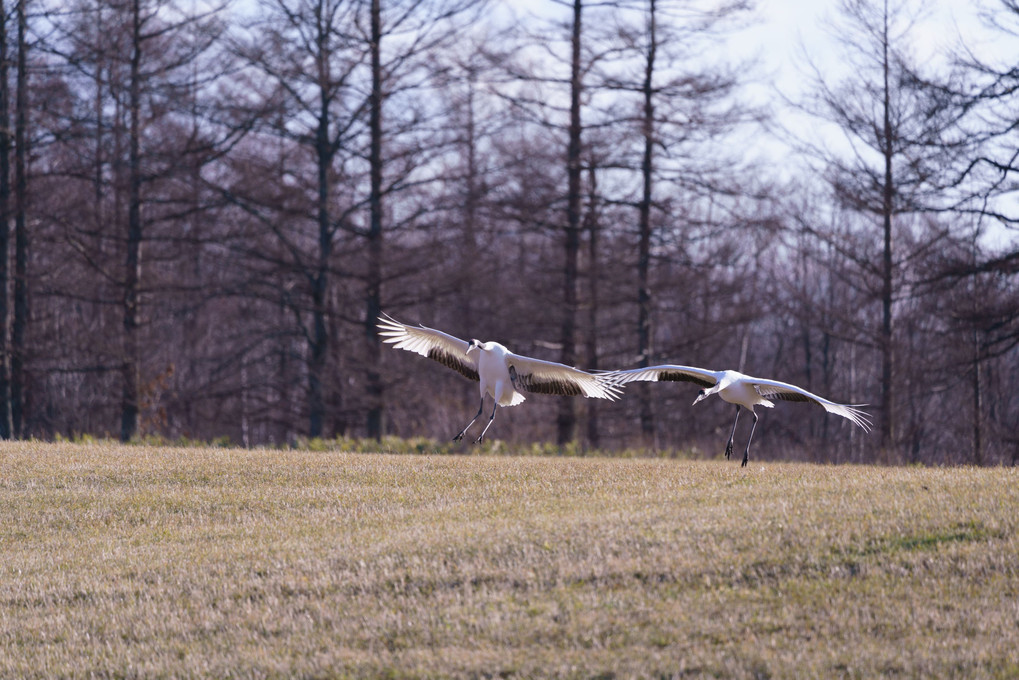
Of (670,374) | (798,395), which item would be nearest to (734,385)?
(798,395)

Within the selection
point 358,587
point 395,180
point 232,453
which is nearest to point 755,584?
point 358,587

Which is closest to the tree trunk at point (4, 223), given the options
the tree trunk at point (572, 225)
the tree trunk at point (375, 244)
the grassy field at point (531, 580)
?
the tree trunk at point (375, 244)

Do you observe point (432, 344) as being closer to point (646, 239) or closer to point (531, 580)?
point (531, 580)

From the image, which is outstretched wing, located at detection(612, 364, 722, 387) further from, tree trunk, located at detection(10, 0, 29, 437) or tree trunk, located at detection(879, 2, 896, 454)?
tree trunk, located at detection(10, 0, 29, 437)

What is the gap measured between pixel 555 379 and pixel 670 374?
1.34 meters

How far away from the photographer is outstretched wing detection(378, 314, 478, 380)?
1266 centimetres

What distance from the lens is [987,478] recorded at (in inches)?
428

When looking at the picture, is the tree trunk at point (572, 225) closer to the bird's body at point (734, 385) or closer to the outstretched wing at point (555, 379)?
the outstretched wing at point (555, 379)

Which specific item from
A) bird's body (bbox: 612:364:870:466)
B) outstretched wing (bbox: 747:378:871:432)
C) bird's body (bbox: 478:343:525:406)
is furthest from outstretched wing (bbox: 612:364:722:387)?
bird's body (bbox: 478:343:525:406)

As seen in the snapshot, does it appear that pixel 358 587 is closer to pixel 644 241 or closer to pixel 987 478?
pixel 987 478

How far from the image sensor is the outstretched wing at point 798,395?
11.2 m

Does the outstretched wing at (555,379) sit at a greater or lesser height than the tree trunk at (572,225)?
lesser

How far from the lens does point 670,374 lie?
12320 mm

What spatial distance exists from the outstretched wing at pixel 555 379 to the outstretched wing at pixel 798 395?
1569 mm
